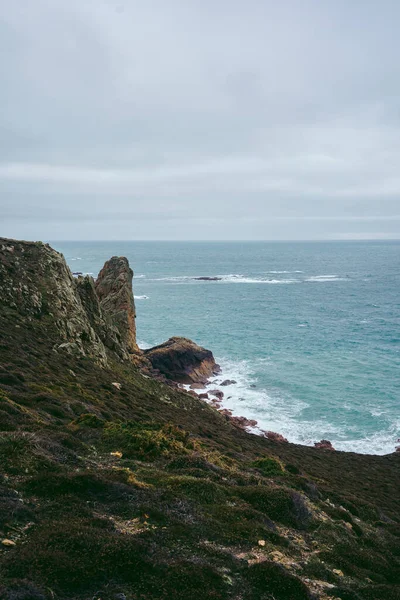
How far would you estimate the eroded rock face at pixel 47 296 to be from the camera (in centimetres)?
3747

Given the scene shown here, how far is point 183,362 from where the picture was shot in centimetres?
6456

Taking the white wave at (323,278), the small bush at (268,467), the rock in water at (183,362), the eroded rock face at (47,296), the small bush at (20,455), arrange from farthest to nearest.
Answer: the white wave at (323,278) < the rock in water at (183,362) < the eroded rock face at (47,296) < the small bush at (268,467) < the small bush at (20,455)

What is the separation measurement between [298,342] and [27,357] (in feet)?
199

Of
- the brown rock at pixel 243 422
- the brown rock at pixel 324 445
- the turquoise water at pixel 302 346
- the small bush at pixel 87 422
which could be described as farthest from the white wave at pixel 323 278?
the small bush at pixel 87 422

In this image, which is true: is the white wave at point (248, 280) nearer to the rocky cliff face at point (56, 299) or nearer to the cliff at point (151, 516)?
the rocky cliff face at point (56, 299)

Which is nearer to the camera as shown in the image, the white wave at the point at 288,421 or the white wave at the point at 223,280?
the white wave at the point at 288,421

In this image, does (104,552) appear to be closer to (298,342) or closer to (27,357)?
(27,357)

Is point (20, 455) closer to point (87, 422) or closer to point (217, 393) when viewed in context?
point (87, 422)

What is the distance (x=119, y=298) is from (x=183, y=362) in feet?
45.8

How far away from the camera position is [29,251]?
46.7 metres

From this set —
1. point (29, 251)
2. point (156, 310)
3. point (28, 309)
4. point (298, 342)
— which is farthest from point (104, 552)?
point (156, 310)

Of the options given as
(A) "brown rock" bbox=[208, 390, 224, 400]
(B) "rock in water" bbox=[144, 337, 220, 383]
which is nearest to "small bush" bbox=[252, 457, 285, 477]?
(A) "brown rock" bbox=[208, 390, 224, 400]

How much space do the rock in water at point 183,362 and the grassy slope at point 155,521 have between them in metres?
38.5

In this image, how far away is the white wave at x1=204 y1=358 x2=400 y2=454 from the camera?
43.5m
